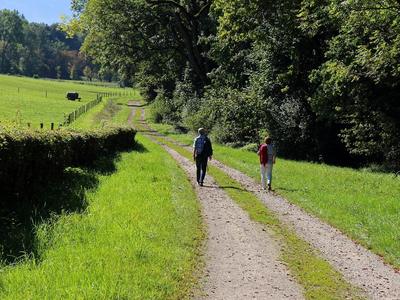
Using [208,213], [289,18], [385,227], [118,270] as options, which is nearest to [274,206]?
[208,213]

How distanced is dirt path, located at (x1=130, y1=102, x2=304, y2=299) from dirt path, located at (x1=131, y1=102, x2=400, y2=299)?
103 cm

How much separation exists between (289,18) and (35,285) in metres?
25.7

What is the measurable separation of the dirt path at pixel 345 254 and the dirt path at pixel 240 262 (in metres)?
1.03

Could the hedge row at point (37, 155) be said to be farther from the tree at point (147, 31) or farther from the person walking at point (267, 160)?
the tree at point (147, 31)

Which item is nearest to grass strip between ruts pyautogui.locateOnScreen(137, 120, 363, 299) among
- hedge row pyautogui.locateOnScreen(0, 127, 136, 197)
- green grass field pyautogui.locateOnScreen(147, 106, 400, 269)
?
green grass field pyautogui.locateOnScreen(147, 106, 400, 269)

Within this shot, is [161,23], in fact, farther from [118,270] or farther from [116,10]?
[118,270]

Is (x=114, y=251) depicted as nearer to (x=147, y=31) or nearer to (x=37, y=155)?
(x=37, y=155)

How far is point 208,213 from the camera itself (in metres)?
13.1

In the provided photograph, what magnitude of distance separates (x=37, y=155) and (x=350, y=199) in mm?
9610

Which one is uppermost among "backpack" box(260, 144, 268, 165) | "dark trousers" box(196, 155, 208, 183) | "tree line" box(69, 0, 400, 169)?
"tree line" box(69, 0, 400, 169)

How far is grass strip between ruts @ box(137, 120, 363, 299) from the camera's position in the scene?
7.60m

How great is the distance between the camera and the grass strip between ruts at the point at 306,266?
24.9 feet

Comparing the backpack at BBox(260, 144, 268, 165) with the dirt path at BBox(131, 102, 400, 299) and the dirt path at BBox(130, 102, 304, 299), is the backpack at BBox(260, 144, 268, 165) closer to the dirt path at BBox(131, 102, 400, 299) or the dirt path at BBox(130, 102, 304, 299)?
the dirt path at BBox(131, 102, 400, 299)

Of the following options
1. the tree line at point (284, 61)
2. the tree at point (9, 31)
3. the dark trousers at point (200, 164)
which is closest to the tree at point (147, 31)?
the tree line at point (284, 61)
